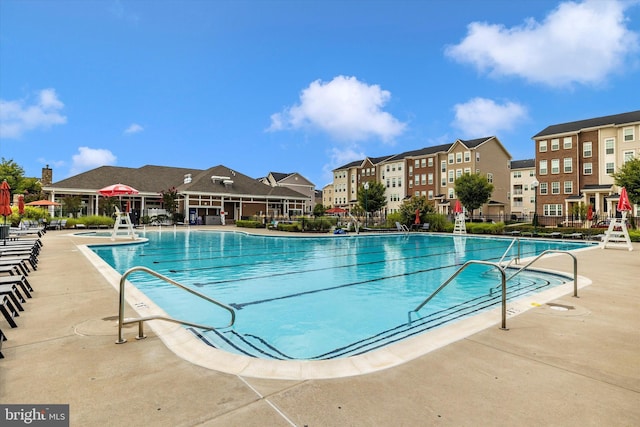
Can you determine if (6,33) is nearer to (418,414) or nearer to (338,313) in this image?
(338,313)

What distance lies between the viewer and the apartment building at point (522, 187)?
59.6 meters

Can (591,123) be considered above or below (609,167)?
above

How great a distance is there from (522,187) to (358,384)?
69056 millimetres

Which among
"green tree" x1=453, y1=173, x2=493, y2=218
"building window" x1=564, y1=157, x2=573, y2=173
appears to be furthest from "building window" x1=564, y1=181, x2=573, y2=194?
"green tree" x1=453, y1=173, x2=493, y2=218

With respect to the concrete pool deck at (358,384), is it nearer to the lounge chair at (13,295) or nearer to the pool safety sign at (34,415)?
the pool safety sign at (34,415)

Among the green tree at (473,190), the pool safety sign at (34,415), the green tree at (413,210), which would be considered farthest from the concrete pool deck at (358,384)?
the green tree at (473,190)

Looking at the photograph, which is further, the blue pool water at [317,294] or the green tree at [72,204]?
the green tree at [72,204]

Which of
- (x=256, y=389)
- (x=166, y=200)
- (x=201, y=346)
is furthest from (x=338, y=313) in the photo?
(x=166, y=200)

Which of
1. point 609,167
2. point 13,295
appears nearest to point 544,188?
point 609,167

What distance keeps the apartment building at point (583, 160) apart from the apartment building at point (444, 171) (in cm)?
881

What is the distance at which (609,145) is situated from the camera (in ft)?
122

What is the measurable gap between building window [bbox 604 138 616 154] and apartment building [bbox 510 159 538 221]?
21.8 m

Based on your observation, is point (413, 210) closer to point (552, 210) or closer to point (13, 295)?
point (552, 210)

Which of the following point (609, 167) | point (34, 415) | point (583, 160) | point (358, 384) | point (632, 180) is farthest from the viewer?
point (583, 160)
